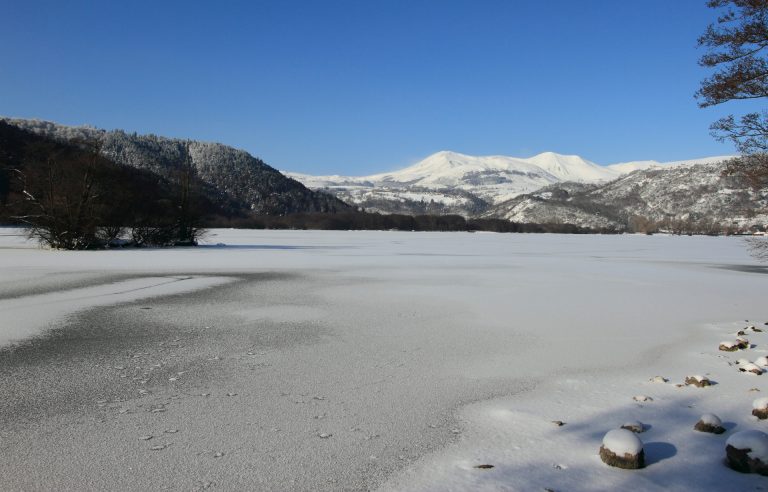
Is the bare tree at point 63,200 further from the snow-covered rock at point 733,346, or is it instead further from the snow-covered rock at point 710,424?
the snow-covered rock at point 710,424

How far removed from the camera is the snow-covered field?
13.8 ft

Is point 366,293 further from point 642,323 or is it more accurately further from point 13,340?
point 13,340

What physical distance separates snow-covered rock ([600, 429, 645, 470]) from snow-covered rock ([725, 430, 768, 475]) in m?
0.70

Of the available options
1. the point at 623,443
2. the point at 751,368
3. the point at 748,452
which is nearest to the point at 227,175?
the point at 751,368

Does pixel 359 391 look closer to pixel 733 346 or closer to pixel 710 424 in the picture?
pixel 710 424

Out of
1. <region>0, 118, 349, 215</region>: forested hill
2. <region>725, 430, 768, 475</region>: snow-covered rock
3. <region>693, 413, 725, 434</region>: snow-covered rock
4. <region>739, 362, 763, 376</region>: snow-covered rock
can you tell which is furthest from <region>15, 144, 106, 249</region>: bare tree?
<region>0, 118, 349, 215</region>: forested hill

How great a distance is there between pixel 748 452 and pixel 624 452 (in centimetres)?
97

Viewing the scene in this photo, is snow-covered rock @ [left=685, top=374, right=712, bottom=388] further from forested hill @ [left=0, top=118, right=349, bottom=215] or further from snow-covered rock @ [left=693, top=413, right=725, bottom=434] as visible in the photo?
forested hill @ [left=0, top=118, right=349, bottom=215]

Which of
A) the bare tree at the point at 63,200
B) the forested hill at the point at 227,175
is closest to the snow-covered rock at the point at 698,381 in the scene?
the bare tree at the point at 63,200

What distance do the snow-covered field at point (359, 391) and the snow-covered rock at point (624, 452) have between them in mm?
84

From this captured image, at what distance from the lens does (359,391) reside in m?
6.21

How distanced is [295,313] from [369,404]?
5933 mm

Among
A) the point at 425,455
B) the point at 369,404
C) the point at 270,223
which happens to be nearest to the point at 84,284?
the point at 369,404

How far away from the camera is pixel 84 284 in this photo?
15.7 meters
